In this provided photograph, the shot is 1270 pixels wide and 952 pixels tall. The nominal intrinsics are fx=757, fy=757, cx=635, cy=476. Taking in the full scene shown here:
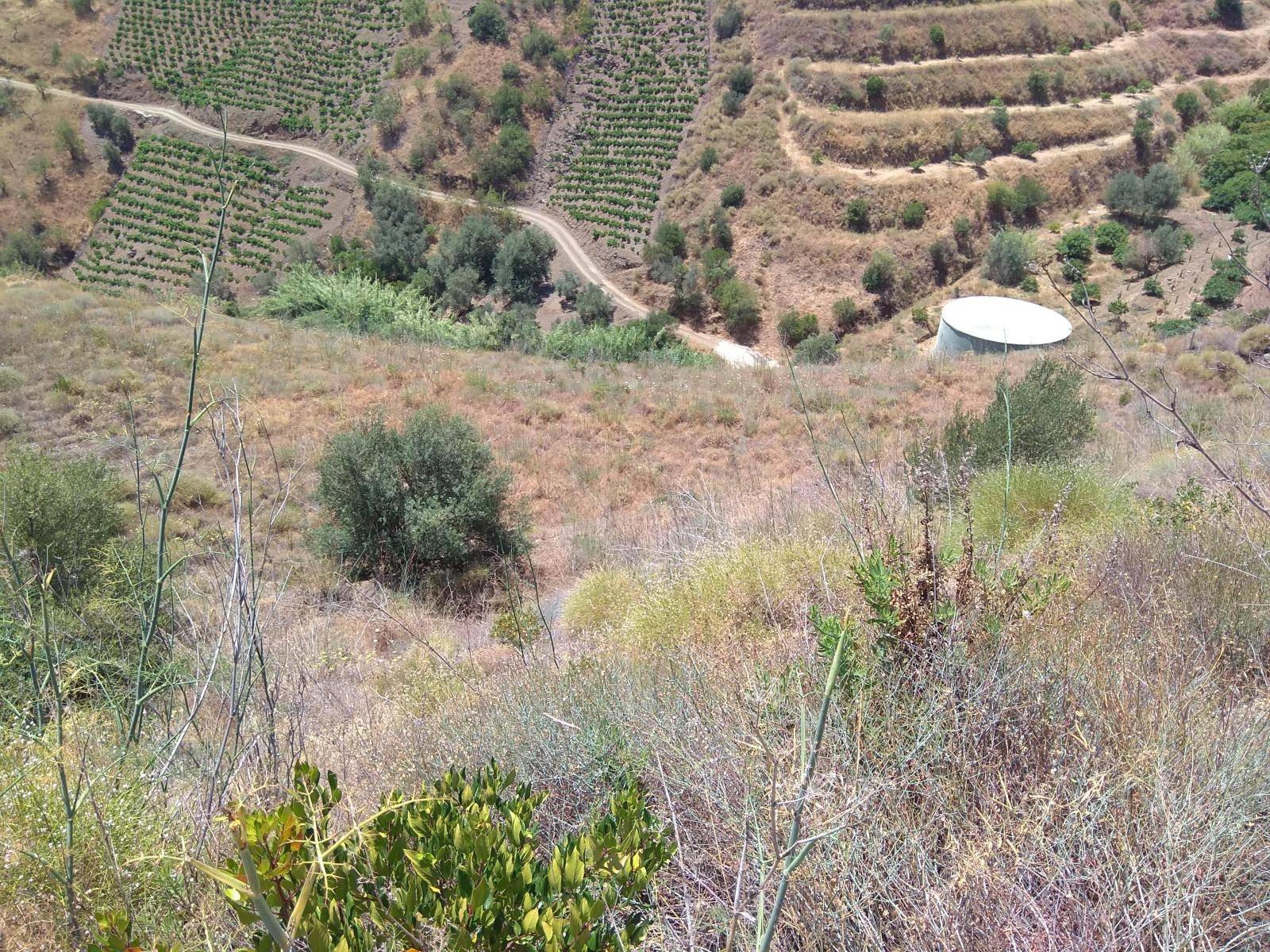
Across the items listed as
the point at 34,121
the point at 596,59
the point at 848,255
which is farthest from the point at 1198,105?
the point at 34,121

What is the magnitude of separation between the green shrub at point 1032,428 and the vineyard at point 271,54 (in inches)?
1955

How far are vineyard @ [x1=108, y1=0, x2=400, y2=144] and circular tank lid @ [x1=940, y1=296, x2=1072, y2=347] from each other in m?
39.5

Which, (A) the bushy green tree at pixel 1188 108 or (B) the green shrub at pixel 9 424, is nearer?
(B) the green shrub at pixel 9 424

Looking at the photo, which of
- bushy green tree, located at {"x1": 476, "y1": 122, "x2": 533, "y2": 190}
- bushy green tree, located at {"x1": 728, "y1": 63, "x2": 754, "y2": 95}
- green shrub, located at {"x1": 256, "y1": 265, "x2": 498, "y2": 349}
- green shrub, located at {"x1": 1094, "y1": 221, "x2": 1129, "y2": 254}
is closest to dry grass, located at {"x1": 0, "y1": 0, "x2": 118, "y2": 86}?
bushy green tree, located at {"x1": 476, "y1": 122, "x2": 533, "y2": 190}

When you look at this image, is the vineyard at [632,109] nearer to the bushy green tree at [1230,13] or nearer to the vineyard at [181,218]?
the vineyard at [181,218]

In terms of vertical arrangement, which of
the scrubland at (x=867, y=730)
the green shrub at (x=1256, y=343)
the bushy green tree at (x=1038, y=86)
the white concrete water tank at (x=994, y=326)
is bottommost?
the white concrete water tank at (x=994, y=326)

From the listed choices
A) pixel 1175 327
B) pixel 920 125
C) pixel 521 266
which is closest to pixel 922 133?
pixel 920 125

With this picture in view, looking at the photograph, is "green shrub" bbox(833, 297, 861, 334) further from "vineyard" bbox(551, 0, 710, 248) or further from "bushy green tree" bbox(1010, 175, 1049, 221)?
"vineyard" bbox(551, 0, 710, 248)

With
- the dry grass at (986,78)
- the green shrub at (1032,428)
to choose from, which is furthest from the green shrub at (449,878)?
the dry grass at (986,78)

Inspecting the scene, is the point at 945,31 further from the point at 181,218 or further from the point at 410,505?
the point at 410,505

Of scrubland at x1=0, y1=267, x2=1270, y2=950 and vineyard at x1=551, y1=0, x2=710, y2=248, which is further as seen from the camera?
vineyard at x1=551, y1=0, x2=710, y2=248

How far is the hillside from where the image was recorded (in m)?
1.81

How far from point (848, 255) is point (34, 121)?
49133 mm

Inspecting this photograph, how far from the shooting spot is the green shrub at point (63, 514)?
712cm
